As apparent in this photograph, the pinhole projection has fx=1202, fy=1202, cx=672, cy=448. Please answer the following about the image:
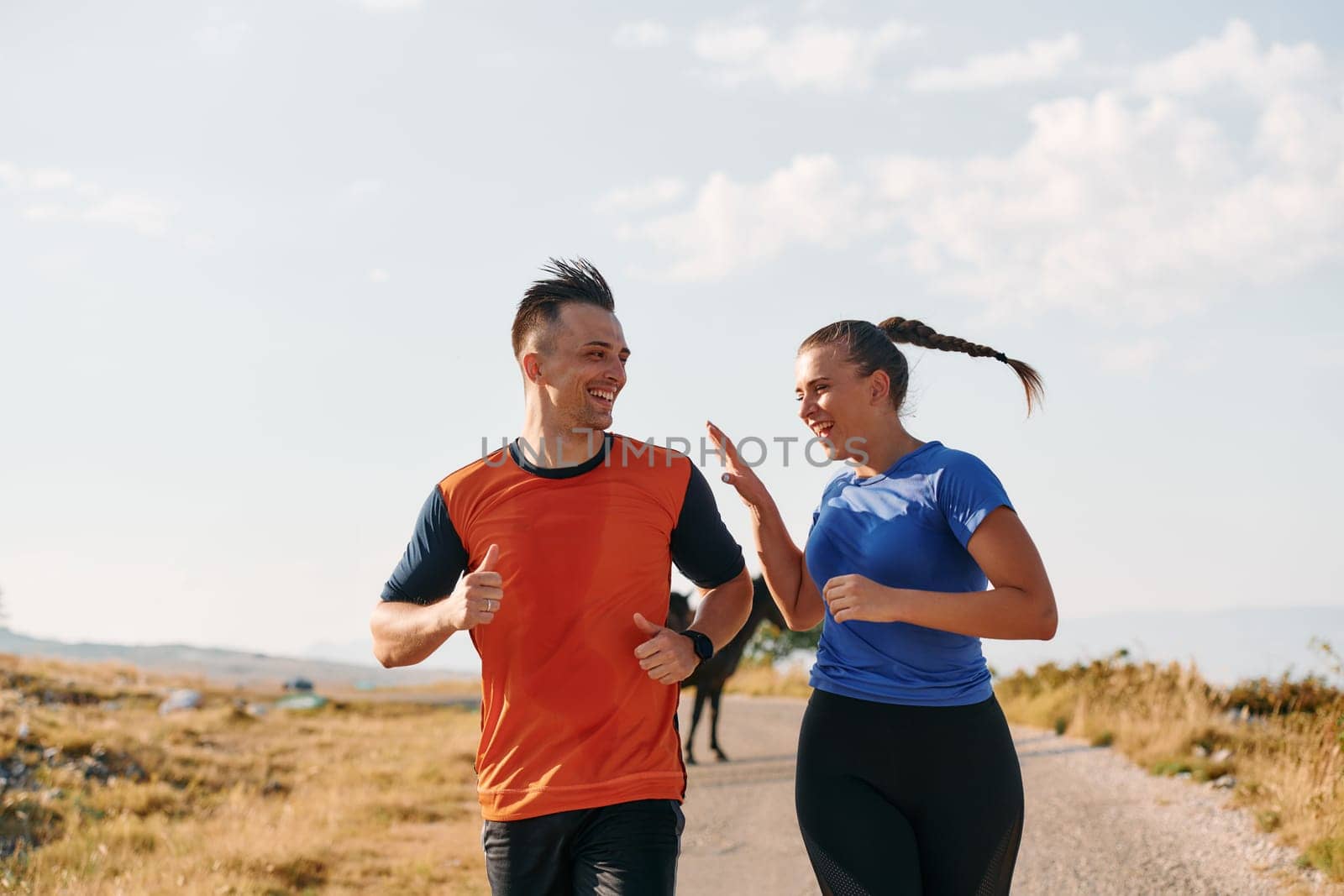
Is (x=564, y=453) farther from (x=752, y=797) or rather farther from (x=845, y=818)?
(x=752, y=797)

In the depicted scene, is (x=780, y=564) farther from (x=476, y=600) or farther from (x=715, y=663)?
(x=715, y=663)

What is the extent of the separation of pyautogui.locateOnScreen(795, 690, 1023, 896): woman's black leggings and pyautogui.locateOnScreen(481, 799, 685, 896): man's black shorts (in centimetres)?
42

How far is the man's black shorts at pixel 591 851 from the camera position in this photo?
3.15 m

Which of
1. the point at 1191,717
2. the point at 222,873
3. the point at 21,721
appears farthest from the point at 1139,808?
the point at 21,721

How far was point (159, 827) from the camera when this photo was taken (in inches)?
355

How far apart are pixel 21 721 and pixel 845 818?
42.8 ft

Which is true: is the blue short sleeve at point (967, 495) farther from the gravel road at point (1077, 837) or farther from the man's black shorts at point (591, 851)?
the gravel road at point (1077, 837)

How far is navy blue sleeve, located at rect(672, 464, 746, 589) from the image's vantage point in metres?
3.62

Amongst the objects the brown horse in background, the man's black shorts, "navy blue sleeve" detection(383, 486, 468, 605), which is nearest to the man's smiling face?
"navy blue sleeve" detection(383, 486, 468, 605)

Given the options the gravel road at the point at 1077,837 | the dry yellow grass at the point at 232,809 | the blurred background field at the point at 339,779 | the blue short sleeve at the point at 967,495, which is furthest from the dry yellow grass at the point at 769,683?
the blue short sleeve at the point at 967,495

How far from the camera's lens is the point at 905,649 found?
3363mm

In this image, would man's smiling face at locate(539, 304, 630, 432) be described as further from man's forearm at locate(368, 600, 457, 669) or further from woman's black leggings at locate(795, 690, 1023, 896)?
woman's black leggings at locate(795, 690, 1023, 896)

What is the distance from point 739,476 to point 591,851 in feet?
3.87

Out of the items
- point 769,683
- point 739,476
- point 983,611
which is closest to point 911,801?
point 983,611
